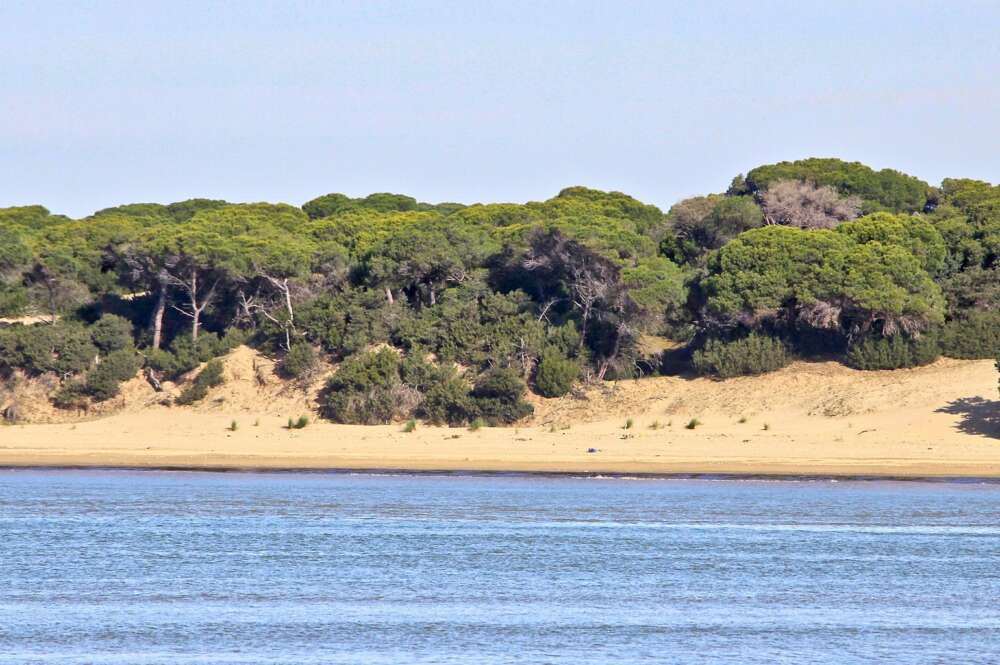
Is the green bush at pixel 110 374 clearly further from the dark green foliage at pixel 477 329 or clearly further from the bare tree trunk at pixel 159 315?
the dark green foliage at pixel 477 329

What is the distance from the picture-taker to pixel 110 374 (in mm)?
44844

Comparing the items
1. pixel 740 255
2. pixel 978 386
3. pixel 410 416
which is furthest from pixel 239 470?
pixel 978 386

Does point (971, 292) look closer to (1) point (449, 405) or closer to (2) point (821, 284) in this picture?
(2) point (821, 284)

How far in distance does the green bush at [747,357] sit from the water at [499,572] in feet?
32.6

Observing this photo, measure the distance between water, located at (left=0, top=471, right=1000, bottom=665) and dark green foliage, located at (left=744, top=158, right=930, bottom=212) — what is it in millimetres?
26853

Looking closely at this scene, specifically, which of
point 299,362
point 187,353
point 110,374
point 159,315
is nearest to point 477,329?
point 299,362

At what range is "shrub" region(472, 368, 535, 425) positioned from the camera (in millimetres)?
41688

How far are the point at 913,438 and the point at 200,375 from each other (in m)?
21.3

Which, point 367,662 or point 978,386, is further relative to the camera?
point 978,386

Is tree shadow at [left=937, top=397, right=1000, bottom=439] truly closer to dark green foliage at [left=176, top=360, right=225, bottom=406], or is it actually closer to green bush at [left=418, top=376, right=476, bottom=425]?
green bush at [left=418, top=376, right=476, bottom=425]

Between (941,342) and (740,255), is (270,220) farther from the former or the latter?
(941,342)

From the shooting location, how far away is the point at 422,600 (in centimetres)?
1891

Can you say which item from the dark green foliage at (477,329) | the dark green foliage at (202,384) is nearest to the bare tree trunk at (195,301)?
the dark green foliage at (202,384)

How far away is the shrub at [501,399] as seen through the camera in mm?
41688
